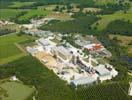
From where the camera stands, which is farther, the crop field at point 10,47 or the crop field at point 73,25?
the crop field at point 73,25

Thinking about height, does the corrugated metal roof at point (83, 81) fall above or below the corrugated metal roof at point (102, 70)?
below

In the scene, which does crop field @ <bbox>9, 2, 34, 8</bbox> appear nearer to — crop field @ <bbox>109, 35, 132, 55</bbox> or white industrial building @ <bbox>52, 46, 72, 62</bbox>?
crop field @ <bbox>109, 35, 132, 55</bbox>

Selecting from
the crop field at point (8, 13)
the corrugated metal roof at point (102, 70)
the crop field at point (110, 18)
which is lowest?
the corrugated metal roof at point (102, 70)

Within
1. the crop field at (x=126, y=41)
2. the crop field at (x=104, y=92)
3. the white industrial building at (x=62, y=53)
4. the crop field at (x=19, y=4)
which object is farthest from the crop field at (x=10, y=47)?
the crop field at (x=19, y=4)

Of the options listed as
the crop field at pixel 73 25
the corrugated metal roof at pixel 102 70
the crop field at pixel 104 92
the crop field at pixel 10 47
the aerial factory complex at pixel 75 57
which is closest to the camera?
the crop field at pixel 104 92

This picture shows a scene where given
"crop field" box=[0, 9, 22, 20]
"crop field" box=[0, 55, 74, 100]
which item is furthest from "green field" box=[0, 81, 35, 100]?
"crop field" box=[0, 9, 22, 20]

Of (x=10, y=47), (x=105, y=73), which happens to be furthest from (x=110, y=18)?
(x=105, y=73)

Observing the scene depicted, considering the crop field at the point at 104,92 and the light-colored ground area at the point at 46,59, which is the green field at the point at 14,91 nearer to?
the crop field at the point at 104,92
